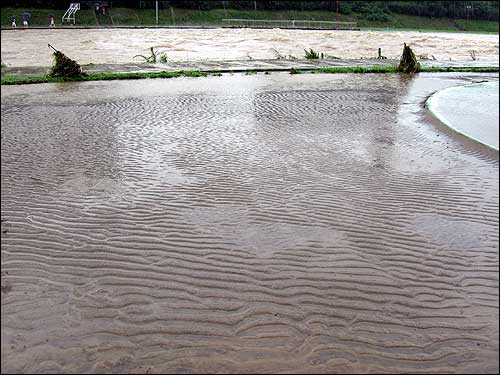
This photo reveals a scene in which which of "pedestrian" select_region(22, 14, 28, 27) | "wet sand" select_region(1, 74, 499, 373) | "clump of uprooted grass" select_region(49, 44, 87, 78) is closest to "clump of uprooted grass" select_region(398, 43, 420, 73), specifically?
"wet sand" select_region(1, 74, 499, 373)

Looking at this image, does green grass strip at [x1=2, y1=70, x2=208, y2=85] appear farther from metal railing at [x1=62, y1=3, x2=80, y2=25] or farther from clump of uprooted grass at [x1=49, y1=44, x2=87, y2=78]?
metal railing at [x1=62, y1=3, x2=80, y2=25]

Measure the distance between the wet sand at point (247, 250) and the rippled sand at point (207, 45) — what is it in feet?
63.8

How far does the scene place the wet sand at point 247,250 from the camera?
13.1 ft

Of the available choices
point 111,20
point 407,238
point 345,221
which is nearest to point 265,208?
point 345,221

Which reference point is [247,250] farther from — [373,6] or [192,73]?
[373,6]

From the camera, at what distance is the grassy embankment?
54.7 metres

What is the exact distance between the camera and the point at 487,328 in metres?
4.23

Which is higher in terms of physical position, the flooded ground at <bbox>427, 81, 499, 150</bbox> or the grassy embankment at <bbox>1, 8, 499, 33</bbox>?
the grassy embankment at <bbox>1, 8, 499, 33</bbox>

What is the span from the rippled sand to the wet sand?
63.8ft

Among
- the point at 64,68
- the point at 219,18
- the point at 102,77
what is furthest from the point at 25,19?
the point at 102,77

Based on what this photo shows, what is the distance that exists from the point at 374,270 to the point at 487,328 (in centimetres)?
122

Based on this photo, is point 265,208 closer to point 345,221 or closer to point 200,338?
point 345,221

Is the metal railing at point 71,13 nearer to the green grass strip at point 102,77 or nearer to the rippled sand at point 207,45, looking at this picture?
the rippled sand at point 207,45

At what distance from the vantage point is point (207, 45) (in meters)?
38.1
